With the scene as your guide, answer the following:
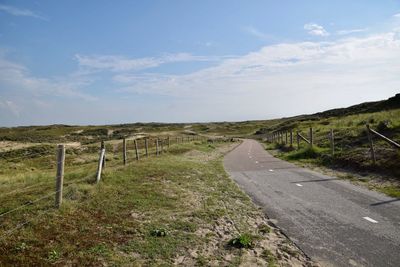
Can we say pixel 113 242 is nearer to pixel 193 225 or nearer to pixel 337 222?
pixel 193 225

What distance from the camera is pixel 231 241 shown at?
7.44m

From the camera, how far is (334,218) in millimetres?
9148

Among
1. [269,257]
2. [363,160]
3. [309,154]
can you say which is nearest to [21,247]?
[269,257]

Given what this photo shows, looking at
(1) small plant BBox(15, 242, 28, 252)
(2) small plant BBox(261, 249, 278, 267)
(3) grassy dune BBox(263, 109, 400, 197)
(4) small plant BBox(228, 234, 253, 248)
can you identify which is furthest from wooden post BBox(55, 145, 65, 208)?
(3) grassy dune BBox(263, 109, 400, 197)

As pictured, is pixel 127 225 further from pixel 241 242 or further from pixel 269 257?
pixel 269 257

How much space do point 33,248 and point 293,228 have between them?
5641 millimetres

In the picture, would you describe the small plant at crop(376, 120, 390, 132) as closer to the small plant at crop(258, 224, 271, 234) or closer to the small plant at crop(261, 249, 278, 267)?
the small plant at crop(258, 224, 271, 234)

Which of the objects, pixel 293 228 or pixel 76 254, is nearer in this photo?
pixel 76 254

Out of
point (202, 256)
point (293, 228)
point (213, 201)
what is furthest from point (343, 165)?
point (202, 256)

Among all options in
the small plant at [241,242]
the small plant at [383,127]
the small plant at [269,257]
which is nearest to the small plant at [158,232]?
the small plant at [241,242]

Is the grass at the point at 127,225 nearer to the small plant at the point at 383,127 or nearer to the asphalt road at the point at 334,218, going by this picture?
the asphalt road at the point at 334,218

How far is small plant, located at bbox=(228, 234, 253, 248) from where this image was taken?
7.21 meters

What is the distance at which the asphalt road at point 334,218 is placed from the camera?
22.0 feet

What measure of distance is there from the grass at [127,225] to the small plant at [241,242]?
0.13 ft
